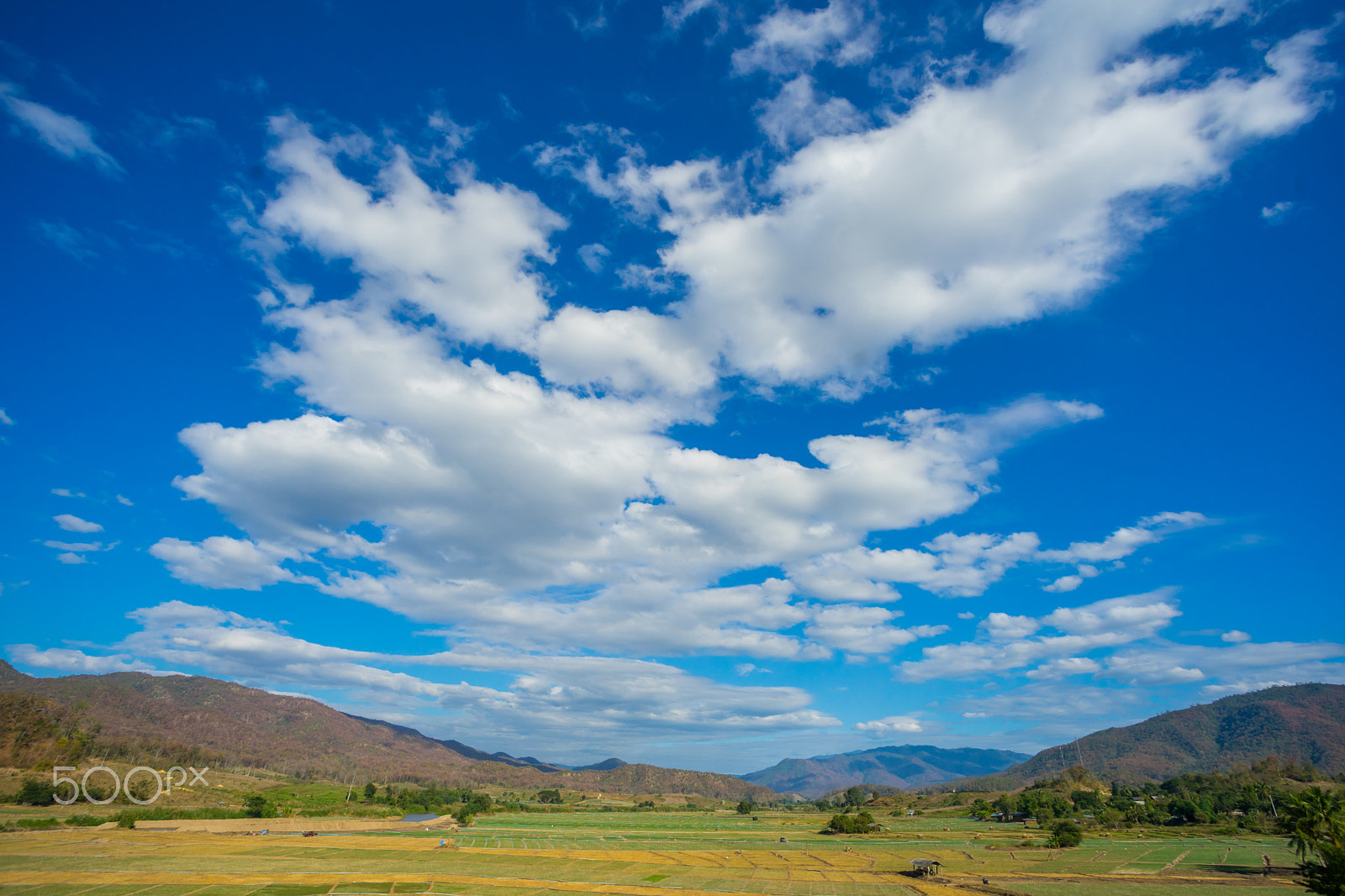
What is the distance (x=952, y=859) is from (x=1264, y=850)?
51135 millimetres

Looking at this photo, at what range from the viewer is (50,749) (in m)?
155

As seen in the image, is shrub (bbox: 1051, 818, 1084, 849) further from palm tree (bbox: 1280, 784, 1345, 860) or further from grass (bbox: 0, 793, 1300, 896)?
palm tree (bbox: 1280, 784, 1345, 860)

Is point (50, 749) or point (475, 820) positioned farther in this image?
point (475, 820)

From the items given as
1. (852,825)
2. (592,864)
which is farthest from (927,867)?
(852,825)

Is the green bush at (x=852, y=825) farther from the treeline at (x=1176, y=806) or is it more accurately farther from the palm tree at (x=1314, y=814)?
the palm tree at (x=1314, y=814)

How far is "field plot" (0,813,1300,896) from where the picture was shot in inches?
2422

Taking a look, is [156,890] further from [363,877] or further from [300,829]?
[300,829]

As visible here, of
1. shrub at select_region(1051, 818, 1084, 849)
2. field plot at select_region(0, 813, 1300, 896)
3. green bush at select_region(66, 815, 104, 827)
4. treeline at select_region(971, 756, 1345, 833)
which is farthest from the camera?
treeline at select_region(971, 756, 1345, 833)

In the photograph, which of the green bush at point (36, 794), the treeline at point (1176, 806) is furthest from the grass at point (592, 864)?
the green bush at point (36, 794)

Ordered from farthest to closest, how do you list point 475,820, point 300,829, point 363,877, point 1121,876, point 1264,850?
point 475,820 → point 300,829 → point 1264,850 → point 1121,876 → point 363,877

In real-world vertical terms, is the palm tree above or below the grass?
above

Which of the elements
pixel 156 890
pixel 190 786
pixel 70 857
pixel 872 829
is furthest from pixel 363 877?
pixel 190 786

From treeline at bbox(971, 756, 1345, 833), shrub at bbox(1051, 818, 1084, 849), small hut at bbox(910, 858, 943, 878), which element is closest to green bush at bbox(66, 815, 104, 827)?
small hut at bbox(910, 858, 943, 878)

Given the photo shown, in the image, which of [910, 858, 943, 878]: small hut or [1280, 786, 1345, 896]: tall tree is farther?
[910, 858, 943, 878]: small hut
